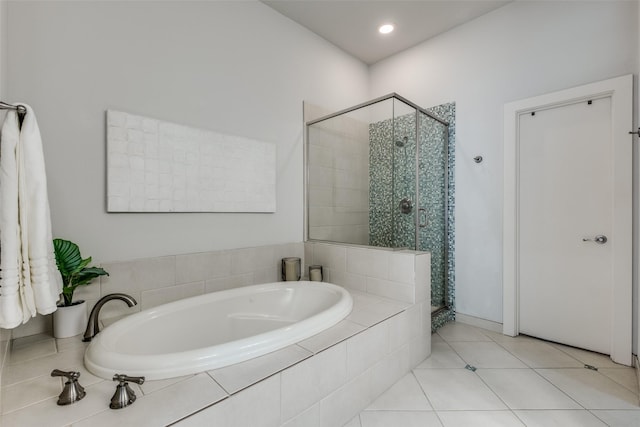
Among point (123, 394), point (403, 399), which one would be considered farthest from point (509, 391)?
point (123, 394)

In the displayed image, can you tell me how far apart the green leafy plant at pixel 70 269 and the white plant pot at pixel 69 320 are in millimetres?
45

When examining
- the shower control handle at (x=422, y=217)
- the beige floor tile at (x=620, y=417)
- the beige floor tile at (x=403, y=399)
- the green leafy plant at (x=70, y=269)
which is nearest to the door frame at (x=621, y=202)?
the beige floor tile at (x=620, y=417)

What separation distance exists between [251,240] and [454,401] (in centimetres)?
177

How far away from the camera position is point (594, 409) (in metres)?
1.57

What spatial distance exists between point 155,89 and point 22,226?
4.33 ft

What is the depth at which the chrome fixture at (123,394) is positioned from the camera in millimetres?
935

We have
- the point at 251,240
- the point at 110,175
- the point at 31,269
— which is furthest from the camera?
the point at 251,240

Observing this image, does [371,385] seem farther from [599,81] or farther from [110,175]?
[599,81]

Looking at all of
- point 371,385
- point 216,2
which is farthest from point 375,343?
point 216,2

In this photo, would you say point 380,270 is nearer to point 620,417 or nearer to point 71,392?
point 620,417

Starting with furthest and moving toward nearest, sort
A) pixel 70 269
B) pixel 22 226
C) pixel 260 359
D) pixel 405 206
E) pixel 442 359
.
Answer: pixel 405 206, pixel 442 359, pixel 70 269, pixel 260 359, pixel 22 226

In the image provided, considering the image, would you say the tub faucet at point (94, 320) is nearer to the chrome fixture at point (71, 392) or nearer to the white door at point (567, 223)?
the chrome fixture at point (71, 392)

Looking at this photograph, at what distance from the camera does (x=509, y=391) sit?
1725 millimetres

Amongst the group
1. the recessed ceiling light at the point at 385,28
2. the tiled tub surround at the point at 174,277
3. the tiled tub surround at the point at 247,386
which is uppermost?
the recessed ceiling light at the point at 385,28
